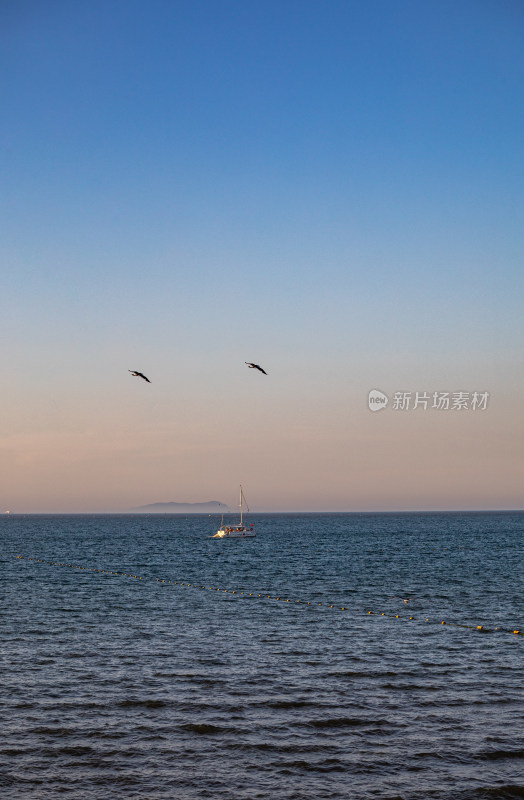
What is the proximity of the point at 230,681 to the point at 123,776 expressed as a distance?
1041 cm

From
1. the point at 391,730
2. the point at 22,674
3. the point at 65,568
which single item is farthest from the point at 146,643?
the point at 65,568

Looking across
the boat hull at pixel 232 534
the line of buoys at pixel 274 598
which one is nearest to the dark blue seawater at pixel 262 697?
the line of buoys at pixel 274 598

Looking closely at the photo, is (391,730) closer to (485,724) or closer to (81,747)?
(485,724)

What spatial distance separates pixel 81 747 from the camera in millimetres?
24328

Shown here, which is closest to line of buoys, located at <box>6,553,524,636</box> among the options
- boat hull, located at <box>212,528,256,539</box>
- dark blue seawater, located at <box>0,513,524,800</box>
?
dark blue seawater, located at <box>0,513,524,800</box>

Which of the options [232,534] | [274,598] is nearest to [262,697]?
[274,598]

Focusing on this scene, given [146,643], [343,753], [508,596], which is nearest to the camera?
Result: [343,753]

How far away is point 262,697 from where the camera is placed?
29.6 m

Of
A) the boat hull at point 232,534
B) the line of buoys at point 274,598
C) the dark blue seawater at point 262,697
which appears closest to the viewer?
the dark blue seawater at point 262,697

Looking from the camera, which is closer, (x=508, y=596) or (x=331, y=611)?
(x=331, y=611)

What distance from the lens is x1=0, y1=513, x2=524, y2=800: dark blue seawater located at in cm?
2191

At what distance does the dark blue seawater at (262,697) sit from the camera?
71.9 feet

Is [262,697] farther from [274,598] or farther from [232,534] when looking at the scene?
[232,534]

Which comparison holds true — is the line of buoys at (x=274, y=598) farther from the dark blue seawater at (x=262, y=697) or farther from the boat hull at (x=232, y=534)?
the boat hull at (x=232, y=534)
